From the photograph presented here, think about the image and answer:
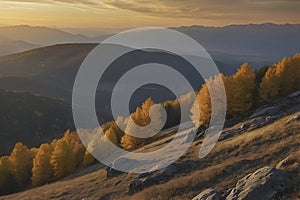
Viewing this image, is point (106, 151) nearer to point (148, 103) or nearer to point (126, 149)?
point (126, 149)

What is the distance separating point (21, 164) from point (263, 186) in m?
71.3

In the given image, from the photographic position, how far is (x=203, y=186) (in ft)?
92.5

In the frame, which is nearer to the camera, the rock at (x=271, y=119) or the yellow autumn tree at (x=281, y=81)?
the rock at (x=271, y=119)

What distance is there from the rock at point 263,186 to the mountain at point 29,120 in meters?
129

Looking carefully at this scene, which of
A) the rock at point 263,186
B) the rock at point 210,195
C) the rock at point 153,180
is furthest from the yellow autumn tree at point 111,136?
the rock at point 263,186

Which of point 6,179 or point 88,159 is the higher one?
point 88,159

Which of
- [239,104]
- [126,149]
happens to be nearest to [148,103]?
[126,149]

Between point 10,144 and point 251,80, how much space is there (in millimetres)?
116569

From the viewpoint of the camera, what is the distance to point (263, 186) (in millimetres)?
19562

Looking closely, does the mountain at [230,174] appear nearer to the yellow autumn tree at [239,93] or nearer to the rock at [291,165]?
the rock at [291,165]

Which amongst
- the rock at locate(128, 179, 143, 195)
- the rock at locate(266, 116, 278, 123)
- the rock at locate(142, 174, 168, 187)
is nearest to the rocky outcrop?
the rock at locate(142, 174, 168, 187)

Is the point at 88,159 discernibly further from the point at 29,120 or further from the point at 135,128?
the point at 29,120

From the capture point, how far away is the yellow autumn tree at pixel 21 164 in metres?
75.2

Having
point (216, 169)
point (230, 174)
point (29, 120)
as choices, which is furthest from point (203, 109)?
point (29, 120)
